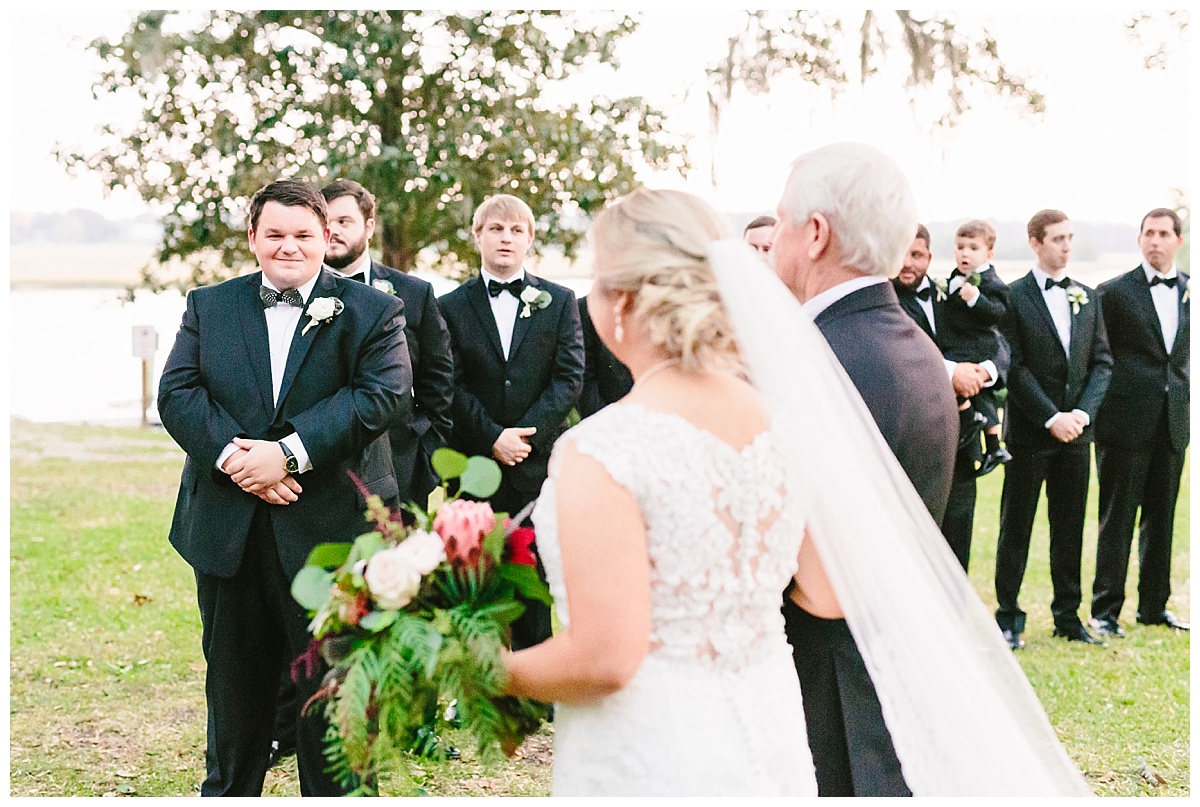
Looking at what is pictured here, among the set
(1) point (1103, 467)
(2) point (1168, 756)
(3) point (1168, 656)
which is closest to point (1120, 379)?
(1) point (1103, 467)

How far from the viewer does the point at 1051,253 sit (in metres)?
6.39

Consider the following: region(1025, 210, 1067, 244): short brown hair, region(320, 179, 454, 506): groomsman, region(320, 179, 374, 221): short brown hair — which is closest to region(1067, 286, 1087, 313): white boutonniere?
region(1025, 210, 1067, 244): short brown hair

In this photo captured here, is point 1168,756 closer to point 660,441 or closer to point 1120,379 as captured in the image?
point 1120,379

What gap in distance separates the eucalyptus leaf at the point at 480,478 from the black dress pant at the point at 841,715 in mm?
787

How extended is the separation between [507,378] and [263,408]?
1897mm

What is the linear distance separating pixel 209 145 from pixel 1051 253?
9.16m

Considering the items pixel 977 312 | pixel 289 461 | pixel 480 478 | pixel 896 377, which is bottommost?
pixel 289 461

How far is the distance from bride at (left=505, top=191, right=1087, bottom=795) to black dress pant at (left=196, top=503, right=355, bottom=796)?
166cm

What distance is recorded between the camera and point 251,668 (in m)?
3.82

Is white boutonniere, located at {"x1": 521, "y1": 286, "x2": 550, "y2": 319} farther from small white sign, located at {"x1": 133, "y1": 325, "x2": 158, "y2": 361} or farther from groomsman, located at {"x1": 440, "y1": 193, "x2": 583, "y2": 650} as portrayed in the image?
small white sign, located at {"x1": 133, "y1": 325, "x2": 158, "y2": 361}

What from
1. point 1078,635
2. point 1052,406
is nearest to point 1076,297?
point 1052,406

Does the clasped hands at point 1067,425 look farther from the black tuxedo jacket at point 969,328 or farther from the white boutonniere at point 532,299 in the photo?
the white boutonniere at point 532,299

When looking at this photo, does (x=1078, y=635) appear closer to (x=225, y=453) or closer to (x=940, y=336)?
(x=940, y=336)

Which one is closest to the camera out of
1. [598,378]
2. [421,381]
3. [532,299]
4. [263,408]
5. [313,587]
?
[313,587]
